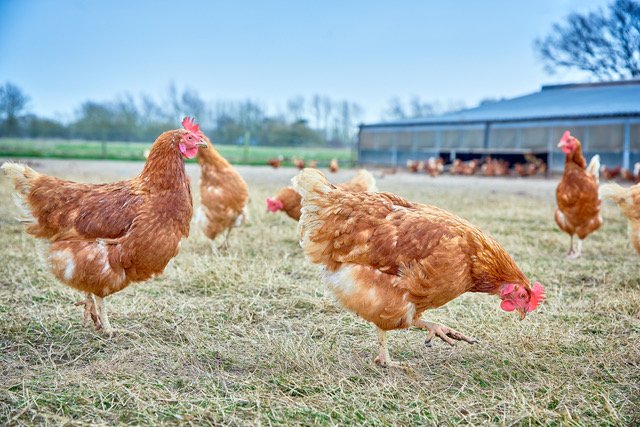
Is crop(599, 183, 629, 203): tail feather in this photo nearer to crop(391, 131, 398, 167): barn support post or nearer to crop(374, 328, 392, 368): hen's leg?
crop(374, 328, 392, 368): hen's leg

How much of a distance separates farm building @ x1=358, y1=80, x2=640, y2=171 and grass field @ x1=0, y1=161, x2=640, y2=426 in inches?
625

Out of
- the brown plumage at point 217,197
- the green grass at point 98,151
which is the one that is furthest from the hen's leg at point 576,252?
the green grass at point 98,151

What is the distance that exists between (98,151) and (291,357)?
25980 mm

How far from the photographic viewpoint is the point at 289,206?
6016 millimetres

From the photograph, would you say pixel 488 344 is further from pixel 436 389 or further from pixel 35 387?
pixel 35 387

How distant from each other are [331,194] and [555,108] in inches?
828

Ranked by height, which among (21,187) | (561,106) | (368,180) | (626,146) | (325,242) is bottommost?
(325,242)

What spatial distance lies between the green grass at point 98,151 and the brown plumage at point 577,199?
64.9ft

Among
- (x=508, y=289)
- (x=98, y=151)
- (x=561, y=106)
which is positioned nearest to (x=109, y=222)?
(x=508, y=289)

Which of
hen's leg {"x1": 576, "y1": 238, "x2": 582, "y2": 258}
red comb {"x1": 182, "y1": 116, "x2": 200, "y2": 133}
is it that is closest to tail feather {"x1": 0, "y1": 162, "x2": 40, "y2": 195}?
red comb {"x1": 182, "y1": 116, "x2": 200, "y2": 133}

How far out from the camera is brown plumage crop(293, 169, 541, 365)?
2525mm

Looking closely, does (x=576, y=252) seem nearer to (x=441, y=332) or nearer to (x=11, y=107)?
(x=441, y=332)

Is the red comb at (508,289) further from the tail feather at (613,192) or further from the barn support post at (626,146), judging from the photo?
the barn support post at (626,146)

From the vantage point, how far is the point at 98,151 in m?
25.7
